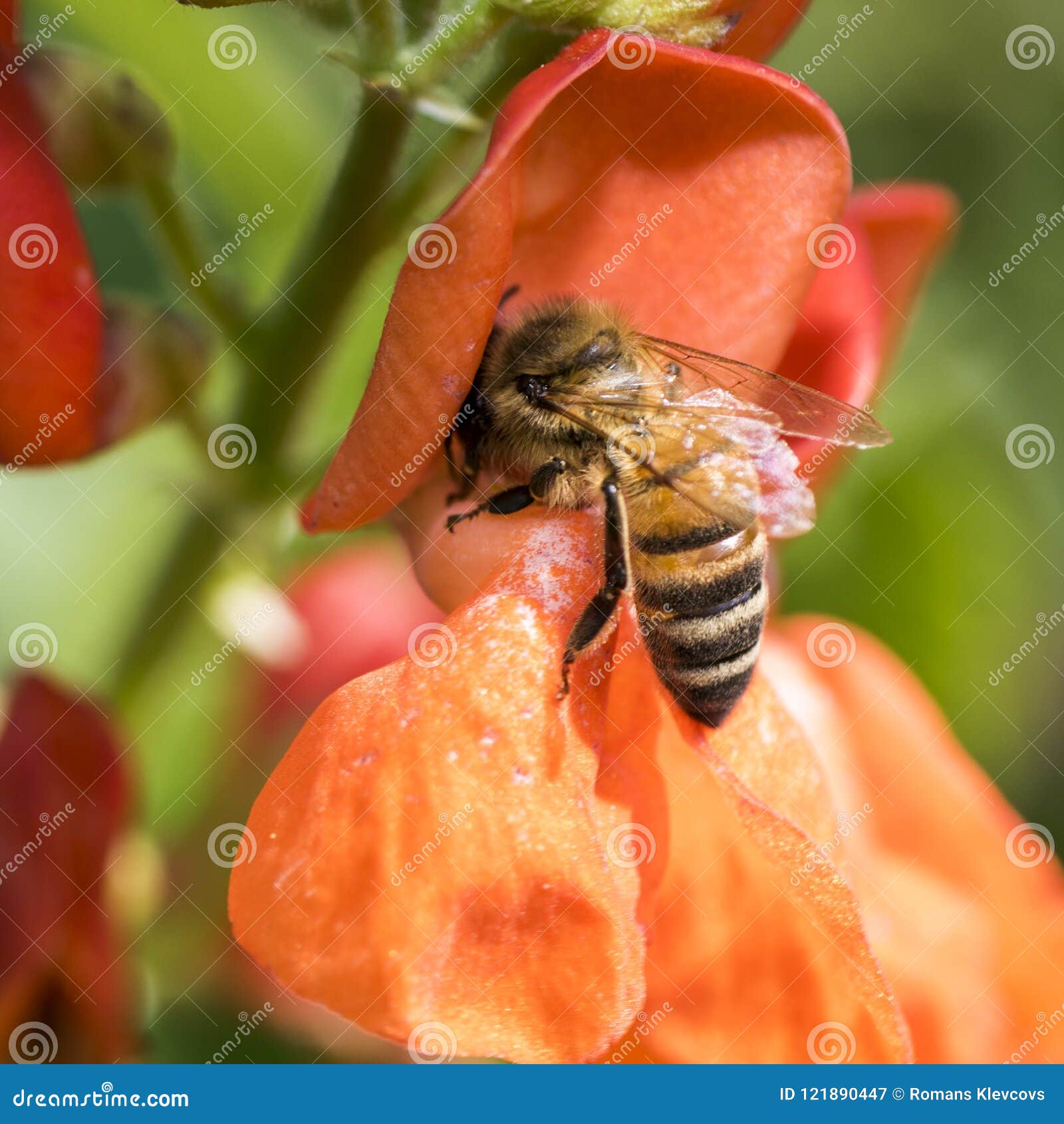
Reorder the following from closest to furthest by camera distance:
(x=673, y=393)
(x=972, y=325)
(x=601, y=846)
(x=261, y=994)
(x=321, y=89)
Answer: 1. (x=601, y=846)
2. (x=673, y=393)
3. (x=261, y=994)
4. (x=321, y=89)
5. (x=972, y=325)

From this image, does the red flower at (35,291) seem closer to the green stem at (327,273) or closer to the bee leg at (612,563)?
the green stem at (327,273)

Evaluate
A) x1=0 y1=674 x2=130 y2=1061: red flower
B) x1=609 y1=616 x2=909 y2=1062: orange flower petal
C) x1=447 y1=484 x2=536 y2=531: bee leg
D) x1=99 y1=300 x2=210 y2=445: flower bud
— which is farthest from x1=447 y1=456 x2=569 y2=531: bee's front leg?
x1=0 y1=674 x2=130 y2=1061: red flower

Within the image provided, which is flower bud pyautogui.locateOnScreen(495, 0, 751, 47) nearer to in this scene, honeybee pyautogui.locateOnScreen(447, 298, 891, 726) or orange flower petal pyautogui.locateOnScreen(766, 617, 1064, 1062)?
honeybee pyautogui.locateOnScreen(447, 298, 891, 726)

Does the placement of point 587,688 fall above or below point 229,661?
above

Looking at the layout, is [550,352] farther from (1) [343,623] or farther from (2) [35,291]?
(1) [343,623]

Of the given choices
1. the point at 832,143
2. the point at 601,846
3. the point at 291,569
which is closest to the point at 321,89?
the point at 291,569

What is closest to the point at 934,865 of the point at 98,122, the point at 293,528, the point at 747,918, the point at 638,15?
the point at 747,918
